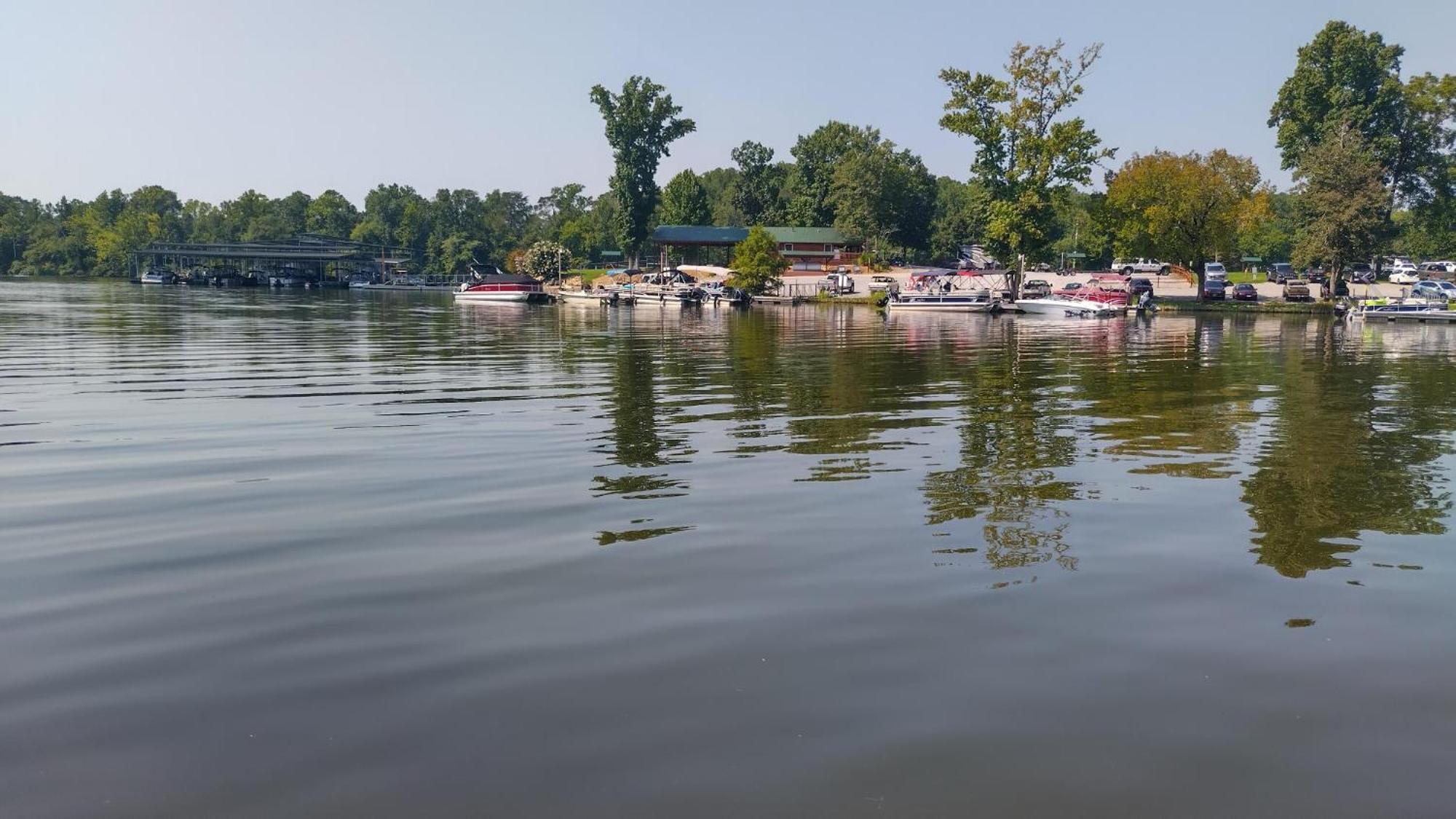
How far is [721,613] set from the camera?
7691mm

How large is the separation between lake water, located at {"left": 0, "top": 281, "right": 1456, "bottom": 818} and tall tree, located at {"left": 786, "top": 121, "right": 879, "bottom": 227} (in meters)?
131

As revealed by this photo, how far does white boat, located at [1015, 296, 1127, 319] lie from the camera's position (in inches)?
2776

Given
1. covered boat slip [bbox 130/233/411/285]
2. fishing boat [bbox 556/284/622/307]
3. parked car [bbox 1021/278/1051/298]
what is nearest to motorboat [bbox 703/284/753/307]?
fishing boat [bbox 556/284/622/307]

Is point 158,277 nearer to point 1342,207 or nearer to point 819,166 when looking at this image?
point 819,166

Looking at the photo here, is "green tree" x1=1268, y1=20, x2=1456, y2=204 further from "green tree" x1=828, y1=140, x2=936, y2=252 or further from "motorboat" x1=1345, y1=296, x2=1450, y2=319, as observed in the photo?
"green tree" x1=828, y1=140, x2=936, y2=252

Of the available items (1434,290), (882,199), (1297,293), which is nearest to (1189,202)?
(1297,293)

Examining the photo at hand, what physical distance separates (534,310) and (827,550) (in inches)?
2891

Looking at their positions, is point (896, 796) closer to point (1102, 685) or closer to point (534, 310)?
point (1102, 685)

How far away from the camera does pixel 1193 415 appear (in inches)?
765

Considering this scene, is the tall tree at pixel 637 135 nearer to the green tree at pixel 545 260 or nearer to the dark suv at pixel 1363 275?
the green tree at pixel 545 260

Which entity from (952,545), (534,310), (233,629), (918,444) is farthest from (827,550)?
(534,310)

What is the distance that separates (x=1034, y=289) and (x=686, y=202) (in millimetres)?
81861

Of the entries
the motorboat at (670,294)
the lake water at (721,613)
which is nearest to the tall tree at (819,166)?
the motorboat at (670,294)

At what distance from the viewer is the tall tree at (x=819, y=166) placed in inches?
5773
